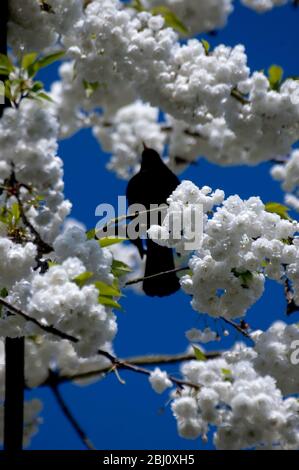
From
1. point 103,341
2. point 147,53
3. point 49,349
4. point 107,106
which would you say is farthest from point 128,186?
point 107,106

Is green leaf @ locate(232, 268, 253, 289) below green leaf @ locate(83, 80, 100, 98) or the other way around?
below

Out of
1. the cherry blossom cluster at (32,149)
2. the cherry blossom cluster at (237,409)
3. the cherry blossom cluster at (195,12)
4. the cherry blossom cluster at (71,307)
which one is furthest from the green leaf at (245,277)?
the cherry blossom cluster at (195,12)

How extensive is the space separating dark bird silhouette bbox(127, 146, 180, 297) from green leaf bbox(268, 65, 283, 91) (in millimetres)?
788

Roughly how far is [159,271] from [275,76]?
1087 millimetres

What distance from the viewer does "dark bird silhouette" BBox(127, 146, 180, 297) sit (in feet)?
12.8

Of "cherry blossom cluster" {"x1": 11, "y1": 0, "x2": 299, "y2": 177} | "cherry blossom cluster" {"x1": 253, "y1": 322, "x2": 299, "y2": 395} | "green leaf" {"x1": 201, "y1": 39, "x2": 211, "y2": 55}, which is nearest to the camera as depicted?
"cherry blossom cluster" {"x1": 253, "y1": 322, "x2": 299, "y2": 395}

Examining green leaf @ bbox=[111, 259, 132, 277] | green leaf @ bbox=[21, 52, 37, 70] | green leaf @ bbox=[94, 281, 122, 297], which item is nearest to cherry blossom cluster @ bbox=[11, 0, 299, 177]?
green leaf @ bbox=[21, 52, 37, 70]

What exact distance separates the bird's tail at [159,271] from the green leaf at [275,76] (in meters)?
0.94

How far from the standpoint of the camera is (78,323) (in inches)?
95.6

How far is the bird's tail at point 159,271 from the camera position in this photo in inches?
153

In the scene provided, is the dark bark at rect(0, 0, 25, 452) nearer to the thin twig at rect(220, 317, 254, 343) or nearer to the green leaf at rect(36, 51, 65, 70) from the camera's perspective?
the thin twig at rect(220, 317, 254, 343)

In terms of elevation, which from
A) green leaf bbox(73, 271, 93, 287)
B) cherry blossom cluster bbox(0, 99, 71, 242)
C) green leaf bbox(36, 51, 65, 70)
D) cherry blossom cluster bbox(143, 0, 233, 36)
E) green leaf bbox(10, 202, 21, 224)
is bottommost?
green leaf bbox(73, 271, 93, 287)

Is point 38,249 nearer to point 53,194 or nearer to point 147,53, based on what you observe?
point 53,194
